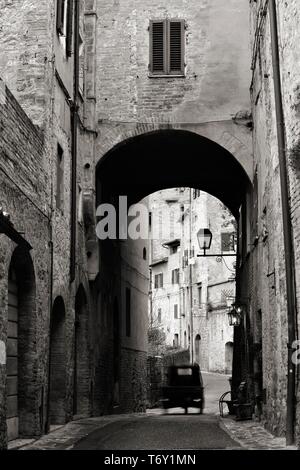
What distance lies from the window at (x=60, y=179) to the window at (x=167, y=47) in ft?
13.6

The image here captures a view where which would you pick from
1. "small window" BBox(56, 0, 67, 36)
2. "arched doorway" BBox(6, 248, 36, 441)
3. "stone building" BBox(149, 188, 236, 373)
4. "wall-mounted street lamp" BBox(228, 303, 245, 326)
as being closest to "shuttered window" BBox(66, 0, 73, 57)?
"small window" BBox(56, 0, 67, 36)

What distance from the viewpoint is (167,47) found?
18500 millimetres

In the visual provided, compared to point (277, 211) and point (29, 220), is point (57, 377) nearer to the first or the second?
point (29, 220)

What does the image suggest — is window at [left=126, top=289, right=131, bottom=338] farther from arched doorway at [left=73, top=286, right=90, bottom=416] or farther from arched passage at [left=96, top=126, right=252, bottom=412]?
arched doorway at [left=73, top=286, right=90, bottom=416]

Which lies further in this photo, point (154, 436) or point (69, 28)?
point (69, 28)

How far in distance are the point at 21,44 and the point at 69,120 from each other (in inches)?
97.1

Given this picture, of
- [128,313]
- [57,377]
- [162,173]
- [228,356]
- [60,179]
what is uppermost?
[162,173]

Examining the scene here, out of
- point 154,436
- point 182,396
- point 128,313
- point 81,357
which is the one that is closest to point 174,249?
point 128,313

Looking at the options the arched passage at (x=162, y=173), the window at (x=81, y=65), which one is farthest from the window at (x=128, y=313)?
the window at (x=81, y=65)

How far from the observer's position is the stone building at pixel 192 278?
172 ft

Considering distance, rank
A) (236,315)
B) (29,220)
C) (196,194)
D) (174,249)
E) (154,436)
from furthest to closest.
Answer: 1. (174,249)
2. (196,194)
3. (236,315)
4. (154,436)
5. (29,220)

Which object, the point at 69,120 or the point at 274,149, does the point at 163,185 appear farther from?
the point at 274,149

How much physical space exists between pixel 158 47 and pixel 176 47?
426 millimetres
